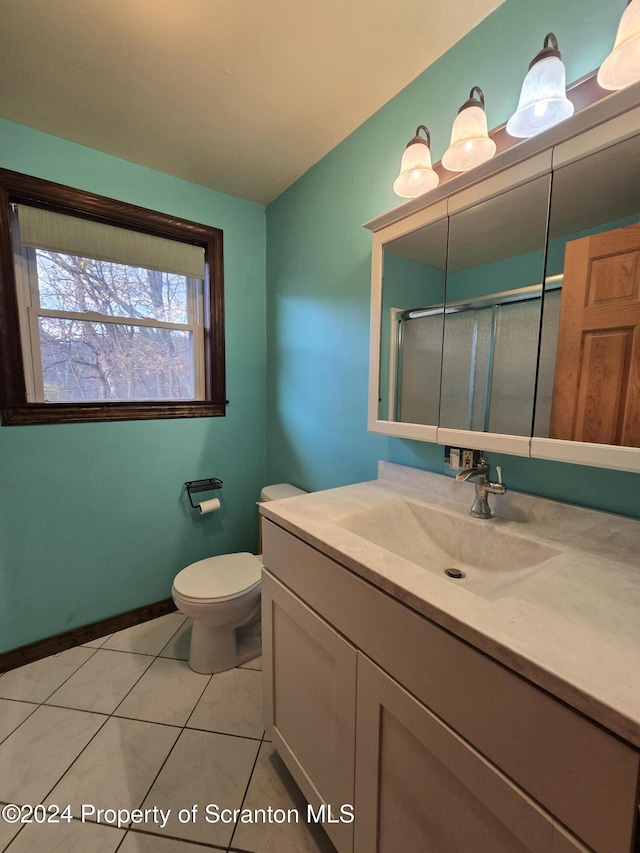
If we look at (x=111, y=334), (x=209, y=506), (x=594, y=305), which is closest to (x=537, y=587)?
(x=594, y=305)

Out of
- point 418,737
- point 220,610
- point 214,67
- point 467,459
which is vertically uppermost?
point 214,67

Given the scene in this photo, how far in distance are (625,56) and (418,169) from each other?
51 centimetres

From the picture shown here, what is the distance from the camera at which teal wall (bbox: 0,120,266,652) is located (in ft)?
4.96

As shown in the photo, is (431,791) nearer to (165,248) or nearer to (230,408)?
(230,408)

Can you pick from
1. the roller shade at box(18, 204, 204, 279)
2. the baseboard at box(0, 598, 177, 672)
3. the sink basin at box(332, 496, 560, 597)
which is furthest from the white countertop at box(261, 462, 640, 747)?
the roller shade at box(18, 204, 204, 279)

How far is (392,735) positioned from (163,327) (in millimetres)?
1939

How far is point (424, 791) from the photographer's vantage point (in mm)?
625

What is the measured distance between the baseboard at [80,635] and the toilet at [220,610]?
0.44 m

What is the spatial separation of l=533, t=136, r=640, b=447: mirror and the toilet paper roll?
163cm

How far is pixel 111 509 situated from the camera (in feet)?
5.69

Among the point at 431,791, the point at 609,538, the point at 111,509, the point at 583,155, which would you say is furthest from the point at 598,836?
the point at 111,509

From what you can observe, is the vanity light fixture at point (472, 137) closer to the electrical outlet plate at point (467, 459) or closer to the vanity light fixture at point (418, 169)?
the vanity light fixture at point (418, 169)

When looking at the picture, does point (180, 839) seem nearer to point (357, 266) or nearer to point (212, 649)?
point (212, 649)

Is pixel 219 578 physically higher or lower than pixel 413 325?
lower
